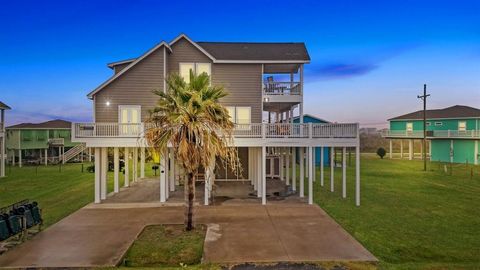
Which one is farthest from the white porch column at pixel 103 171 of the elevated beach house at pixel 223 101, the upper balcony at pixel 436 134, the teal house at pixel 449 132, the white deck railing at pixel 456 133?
the white deck railing at pixel 456 133

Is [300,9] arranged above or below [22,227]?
above

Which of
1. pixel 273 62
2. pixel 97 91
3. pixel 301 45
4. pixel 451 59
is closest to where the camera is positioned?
pixel 97 91

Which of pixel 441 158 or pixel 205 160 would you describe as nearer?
pixel 205 160

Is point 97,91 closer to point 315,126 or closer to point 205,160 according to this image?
point 205,160

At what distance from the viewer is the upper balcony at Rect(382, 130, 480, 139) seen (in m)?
35.4

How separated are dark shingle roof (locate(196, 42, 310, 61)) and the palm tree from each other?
27.0 feet

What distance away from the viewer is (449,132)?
37.2m

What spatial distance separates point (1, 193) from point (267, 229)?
17537 mm

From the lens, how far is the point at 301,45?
2031cm

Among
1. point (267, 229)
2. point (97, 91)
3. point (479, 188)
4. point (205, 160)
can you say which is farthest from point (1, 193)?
point (479, 188)

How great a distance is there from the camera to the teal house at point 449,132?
35875 mm

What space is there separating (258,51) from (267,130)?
699 centimetres

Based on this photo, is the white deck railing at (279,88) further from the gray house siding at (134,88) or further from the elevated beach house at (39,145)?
the elevated beach house at (39,145)

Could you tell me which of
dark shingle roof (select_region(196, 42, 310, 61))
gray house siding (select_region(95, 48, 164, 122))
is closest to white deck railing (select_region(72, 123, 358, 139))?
gray house siding (select_region(95, 48, 164, 122))
